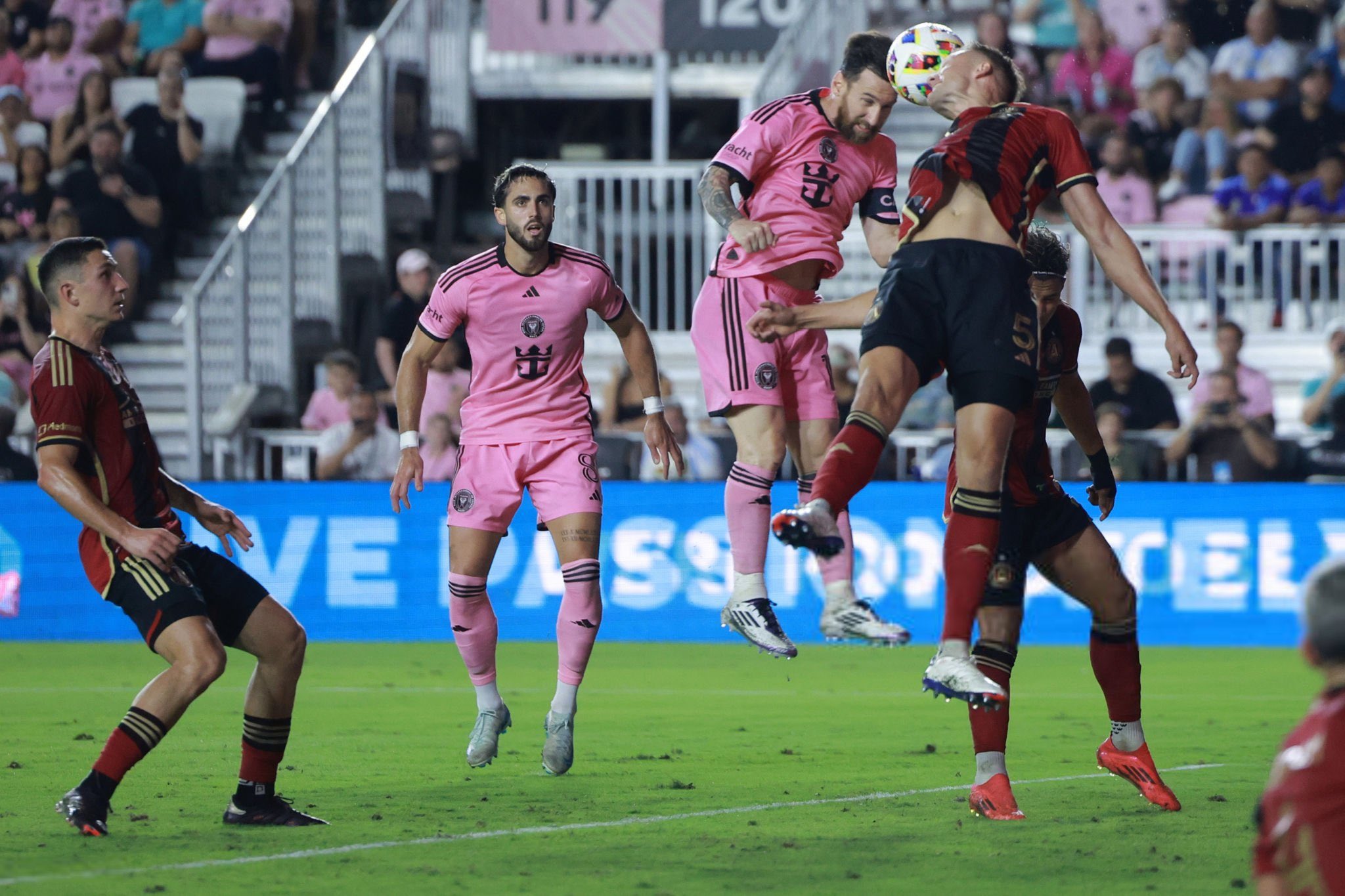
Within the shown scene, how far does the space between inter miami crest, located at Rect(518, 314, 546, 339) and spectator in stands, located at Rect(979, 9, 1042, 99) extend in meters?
9.61

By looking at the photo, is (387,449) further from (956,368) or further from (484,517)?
(956,368)

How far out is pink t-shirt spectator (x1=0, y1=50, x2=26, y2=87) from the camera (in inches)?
773

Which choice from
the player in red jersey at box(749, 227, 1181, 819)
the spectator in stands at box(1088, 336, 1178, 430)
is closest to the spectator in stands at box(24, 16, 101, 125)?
the spectator in stands at box(1088, 336, 1178, 430)

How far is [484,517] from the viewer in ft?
25.5

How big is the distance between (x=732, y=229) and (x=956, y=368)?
1.31 metres

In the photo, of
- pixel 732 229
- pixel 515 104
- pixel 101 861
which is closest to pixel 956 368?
pixel 732 229

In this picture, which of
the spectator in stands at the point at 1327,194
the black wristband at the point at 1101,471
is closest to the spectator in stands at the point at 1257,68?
the spectator in stands at the point at 1327,194

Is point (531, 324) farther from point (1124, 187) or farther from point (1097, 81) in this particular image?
point (1097, 81)

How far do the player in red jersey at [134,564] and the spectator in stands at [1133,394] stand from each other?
933cm

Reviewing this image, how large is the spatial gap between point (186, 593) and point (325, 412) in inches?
374

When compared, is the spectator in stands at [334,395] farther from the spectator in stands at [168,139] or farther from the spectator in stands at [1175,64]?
the spectator in stands at [1175,64]

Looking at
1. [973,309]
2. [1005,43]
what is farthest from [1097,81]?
[973,309]

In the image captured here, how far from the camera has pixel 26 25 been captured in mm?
20172

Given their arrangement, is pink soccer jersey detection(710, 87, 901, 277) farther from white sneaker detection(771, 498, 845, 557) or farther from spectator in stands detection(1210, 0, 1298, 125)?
spectator in stands detection(1210, 0, 1298, 125)
